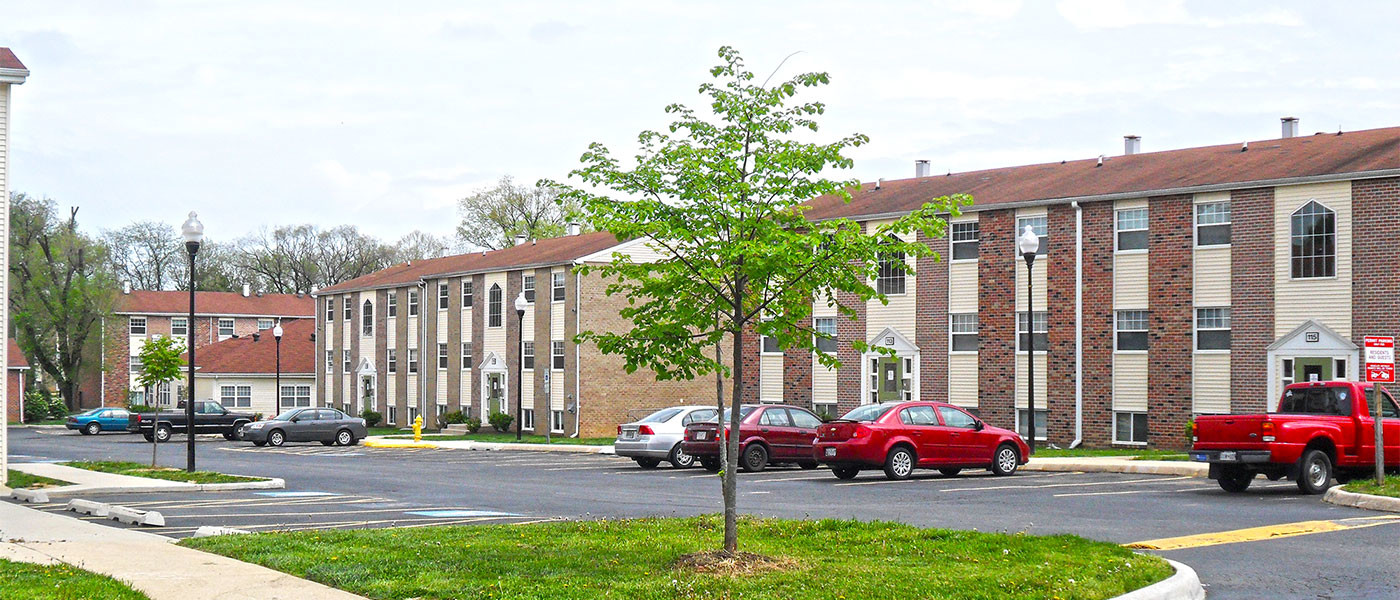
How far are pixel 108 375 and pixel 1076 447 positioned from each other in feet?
220

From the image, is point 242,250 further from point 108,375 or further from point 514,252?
point 514,252

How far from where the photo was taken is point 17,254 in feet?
246

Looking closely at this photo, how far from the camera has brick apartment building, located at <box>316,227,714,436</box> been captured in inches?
1903

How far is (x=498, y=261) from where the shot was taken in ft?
183

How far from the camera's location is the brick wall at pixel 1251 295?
109ft

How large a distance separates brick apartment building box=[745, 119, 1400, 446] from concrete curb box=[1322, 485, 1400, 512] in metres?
11.5

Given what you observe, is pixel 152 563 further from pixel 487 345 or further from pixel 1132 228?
pixel 487 345

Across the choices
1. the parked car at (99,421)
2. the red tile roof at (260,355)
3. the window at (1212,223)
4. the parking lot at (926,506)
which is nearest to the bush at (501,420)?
the parked car at (99,421)

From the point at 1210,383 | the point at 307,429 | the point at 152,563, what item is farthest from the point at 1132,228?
the point at 152,563

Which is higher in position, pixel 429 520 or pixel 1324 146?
pixel 1324 146

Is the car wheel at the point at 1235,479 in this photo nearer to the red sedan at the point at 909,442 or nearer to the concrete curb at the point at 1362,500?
the concrete curb at the point at 1362,500

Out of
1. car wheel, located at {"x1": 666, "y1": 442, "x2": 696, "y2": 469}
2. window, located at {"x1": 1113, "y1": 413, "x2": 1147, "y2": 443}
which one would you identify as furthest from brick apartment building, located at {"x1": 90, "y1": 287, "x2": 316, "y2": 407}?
window, located at {"x1": 1113, "y1": 413, "x2": 1147, "y2": 443}

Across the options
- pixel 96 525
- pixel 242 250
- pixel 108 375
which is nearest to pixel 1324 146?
pixel 96 525

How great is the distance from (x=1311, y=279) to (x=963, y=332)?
9745mm
